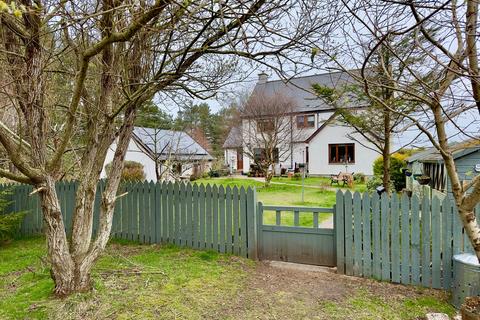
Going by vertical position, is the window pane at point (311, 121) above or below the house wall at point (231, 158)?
above

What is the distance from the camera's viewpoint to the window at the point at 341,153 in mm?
21717

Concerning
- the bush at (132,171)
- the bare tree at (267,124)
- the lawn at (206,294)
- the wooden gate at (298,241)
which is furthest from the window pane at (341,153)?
the lawn at (206,294)

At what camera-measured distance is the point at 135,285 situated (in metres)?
4.07

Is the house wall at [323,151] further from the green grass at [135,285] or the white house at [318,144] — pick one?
Result: the green grass at [135,285]

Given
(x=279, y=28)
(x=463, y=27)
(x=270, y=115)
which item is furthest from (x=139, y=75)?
(x=270, y=115)

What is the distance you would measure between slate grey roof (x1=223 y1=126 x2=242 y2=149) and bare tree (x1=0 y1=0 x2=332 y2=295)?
54.9ft

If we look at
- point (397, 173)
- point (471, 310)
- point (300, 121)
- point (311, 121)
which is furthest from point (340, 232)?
point (311, 121)

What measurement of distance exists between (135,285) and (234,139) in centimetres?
2083

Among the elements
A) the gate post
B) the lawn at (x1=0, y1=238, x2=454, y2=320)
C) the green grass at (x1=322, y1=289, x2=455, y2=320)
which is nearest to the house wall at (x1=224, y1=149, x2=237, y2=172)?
the gate post

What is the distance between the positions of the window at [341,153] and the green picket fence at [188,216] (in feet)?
58.3

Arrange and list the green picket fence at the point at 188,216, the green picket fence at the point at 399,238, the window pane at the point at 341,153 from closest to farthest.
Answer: the green picket fence at the point at 399,238 → the green picket fence at the point at 188,216 → the window pane at the point at 341,153

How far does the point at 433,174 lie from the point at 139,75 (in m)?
8.55

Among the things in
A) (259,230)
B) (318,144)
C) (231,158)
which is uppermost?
(318,144)

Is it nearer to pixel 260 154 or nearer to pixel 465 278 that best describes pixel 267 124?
pixel 260 154
